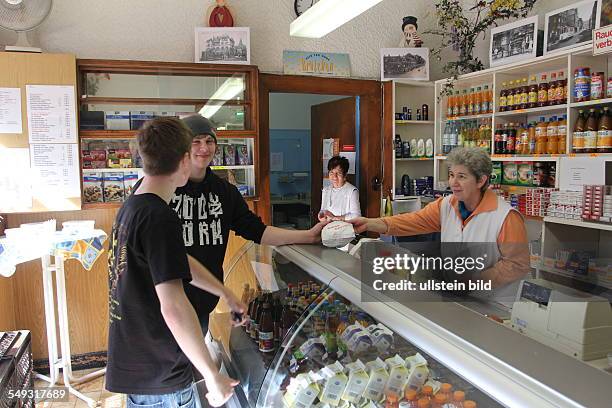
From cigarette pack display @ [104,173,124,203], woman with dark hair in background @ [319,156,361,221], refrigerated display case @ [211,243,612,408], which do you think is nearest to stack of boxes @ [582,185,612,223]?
refrigerated display case @ [211,243,612,408]

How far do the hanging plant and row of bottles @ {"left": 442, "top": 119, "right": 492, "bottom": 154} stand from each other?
1.13ft

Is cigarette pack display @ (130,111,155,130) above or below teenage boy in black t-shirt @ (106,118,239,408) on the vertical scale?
above

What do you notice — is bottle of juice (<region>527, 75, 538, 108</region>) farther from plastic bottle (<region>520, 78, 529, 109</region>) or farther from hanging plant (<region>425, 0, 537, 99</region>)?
hanging plant (<region>425, 0, 537, 99</region>)

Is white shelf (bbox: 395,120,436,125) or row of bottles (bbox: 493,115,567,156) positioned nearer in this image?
row of bottles (bbox: 493,115,567,156)

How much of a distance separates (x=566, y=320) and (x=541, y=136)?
2.77m

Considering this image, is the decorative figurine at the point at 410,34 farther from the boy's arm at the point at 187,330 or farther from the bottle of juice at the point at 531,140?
the boy's arm at the point at 187,330

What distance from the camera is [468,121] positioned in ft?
15.9

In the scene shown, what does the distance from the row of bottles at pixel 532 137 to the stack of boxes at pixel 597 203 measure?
46 cm

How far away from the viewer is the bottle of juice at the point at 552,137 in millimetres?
3760

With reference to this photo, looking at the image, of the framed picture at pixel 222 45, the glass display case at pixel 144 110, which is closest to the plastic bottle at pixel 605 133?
the glass display case at pixel 144 110

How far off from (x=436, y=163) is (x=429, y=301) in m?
4.01

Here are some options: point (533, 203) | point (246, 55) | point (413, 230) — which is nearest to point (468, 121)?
point (533, 203)

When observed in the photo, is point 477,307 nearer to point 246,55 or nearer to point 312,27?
point 312,27

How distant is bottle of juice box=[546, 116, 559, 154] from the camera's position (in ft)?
12.3
